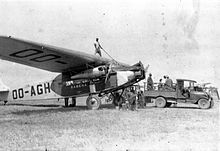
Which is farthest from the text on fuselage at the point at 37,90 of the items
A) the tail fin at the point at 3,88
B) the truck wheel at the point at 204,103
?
the truck wheel at the point at 204,103

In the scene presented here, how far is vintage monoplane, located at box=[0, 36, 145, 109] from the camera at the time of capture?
11030mm

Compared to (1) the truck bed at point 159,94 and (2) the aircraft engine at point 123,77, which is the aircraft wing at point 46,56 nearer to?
(2) the aircraft engine at point 123,77

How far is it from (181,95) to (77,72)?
214 inches

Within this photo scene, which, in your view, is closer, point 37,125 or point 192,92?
point 37,125

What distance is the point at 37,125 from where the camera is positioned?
26.3 ft

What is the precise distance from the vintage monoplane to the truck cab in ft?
6.93

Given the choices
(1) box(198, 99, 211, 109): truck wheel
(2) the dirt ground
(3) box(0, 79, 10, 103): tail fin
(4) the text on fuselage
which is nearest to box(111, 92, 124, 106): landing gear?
(4) the text on fuselage

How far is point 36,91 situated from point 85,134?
8577 millimetres

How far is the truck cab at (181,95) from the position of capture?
14.3 metres

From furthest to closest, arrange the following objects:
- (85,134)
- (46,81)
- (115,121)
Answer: (46,81) < (115,121) < (85,134)

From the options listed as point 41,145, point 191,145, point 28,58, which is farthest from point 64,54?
point 191,145

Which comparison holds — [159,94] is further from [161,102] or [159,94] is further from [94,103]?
[94,103]

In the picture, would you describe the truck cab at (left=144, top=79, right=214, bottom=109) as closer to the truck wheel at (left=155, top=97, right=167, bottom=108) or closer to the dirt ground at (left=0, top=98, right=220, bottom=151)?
the truck wheel at (left=155, top=97, right=167, bottom=108)

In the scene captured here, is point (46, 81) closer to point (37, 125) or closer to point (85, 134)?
point (37, 125)
